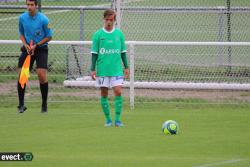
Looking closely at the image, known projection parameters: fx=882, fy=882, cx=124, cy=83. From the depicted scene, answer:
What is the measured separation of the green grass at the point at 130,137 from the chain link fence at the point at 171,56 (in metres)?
1.14

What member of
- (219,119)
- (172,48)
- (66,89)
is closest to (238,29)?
(172,48)

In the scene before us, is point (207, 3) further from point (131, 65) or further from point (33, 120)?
point (33, 120)

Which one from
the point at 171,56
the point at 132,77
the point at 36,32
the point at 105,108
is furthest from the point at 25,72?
the point at 171,56

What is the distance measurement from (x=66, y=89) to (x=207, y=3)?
20.2 feet

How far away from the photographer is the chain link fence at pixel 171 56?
18938mm

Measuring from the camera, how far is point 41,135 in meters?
13.1

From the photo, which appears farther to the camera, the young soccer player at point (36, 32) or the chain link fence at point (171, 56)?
the chain link fence at point (171, 56)

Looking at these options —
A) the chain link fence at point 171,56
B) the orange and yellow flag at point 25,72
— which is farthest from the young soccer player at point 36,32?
the chain link fence at point 171,56

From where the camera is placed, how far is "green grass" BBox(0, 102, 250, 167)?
35.6 feet

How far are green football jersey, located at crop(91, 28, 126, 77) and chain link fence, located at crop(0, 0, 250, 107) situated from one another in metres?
4.20

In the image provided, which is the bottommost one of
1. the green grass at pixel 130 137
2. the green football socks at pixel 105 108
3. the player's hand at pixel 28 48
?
the green grass at pixel 130 137

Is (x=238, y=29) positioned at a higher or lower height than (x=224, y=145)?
higher

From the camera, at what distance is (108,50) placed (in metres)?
14.2

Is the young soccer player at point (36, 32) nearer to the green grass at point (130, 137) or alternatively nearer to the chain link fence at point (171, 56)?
the green grass at point (130, 137)
